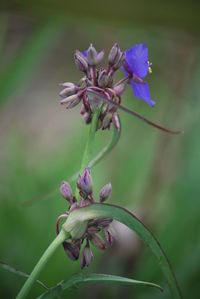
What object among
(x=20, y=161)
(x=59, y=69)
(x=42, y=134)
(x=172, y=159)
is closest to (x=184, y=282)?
(x=172, y=159)

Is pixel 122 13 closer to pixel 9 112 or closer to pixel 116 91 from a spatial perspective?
pixel 116 91

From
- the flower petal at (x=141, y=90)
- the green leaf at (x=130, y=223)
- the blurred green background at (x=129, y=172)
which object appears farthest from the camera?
the blurred green background at (x=129, y=172)

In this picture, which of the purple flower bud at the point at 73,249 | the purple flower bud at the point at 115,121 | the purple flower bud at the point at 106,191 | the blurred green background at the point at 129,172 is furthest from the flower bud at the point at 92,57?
the blurred green background at the point at 129,172

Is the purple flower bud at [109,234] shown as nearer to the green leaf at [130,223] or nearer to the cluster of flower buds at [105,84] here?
the green leaf at [130,223]

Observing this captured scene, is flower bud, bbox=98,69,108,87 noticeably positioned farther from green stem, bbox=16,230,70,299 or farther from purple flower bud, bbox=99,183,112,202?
green stem, bbox=16,230,70,299

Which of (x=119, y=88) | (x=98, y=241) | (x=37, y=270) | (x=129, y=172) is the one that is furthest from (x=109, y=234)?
(x=129, y=172)

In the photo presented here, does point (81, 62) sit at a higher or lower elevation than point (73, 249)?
higher

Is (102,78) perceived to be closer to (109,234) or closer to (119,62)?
(119,62)
